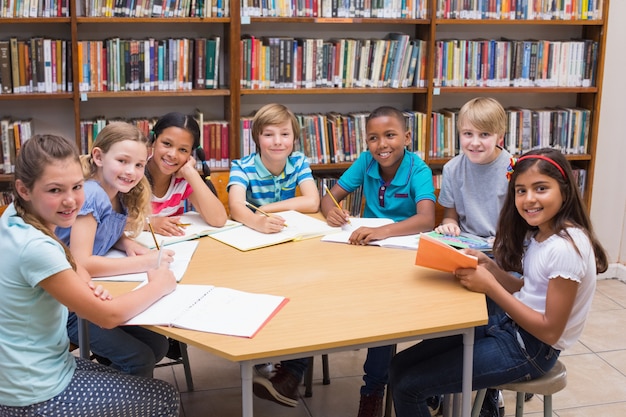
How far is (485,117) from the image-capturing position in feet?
9.64

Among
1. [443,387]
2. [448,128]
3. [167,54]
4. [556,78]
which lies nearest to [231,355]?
[443,387]

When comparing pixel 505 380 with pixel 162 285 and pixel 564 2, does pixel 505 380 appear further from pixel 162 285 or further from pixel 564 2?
pixel 564 2

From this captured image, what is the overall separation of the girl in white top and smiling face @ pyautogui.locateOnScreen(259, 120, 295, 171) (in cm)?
108

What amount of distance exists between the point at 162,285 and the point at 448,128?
2470 millimetres

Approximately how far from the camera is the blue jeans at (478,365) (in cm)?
218

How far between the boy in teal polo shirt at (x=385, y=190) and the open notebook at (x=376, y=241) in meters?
0.03

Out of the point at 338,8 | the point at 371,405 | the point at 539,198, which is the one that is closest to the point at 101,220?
the point at 371,405

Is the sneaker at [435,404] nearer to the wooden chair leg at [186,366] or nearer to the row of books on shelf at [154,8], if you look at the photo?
the wooden chair leg at [186,366]

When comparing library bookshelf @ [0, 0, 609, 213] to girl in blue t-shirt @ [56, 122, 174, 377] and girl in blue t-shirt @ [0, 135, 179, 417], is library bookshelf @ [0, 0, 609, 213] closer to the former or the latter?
girl in blue t-shirt @ [56, 122, 174, 377]

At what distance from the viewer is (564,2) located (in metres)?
4.21

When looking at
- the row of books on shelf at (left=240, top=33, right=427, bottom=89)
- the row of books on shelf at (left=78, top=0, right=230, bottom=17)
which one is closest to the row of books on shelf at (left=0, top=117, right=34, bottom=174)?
the row of books on shelf at (left=78, top=0, right=230, bottom=17)

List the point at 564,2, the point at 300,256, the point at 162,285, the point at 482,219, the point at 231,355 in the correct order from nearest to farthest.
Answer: the point at 231,355 < the point at 162,285 < the point at 300,256 < the point at 482,219 < the point at 564,2

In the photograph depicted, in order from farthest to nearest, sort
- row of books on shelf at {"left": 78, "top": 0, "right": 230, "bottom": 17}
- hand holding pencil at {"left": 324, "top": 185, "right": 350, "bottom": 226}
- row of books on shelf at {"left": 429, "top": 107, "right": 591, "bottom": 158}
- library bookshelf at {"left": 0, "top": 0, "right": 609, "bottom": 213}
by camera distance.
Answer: row of books on shelf at {"left": 429, "top": 107, "right": 591, "bottom": 158} → library bookshelf at {"left": 0, "top": 0, "right": 609, "bottom": 213} → row of books on shelf at {"left": 78, "top": 0, "right": 230, "bottom": 17} → hand holding pencil at {"left": 324, "top": 185, "right": 350, "bottom": 226}

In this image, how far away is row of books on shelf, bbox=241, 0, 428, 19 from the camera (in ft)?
12.7
